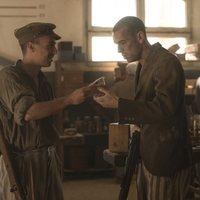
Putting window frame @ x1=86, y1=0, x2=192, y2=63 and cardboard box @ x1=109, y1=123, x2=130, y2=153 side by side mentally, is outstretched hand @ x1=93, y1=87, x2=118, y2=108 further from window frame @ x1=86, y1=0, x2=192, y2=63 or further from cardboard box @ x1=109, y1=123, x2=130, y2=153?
window frame @ x1=86, y1=0, x2=192, y2=63

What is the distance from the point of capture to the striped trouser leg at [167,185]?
2.21 meters

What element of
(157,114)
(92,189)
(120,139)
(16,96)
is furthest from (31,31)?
(92,189)

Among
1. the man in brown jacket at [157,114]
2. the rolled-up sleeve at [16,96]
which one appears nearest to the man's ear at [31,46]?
the rolled-up sleeve at [16,96]

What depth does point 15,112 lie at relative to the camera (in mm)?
2270

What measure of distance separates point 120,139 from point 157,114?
901mm

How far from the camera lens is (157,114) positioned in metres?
2.10

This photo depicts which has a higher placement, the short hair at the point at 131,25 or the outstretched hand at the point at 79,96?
the short hair at the point at 131,25

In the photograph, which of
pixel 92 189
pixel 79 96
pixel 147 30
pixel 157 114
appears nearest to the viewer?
pixel 157 114

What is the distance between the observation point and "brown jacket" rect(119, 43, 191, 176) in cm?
211

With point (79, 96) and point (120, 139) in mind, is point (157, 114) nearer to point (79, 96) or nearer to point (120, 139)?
point (79, 96)

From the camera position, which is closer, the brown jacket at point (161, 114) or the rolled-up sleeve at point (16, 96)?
the brown jacket at point (161, 114)

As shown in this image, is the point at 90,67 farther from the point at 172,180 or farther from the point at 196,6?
the point at 172,180

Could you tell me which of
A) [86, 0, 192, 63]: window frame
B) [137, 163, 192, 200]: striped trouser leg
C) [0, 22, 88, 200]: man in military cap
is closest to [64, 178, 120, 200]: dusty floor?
[86, 0, 192, 63]: window frame

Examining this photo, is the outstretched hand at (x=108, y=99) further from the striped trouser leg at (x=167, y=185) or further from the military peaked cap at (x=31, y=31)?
the military peaked cap at (x=31, y=31)
